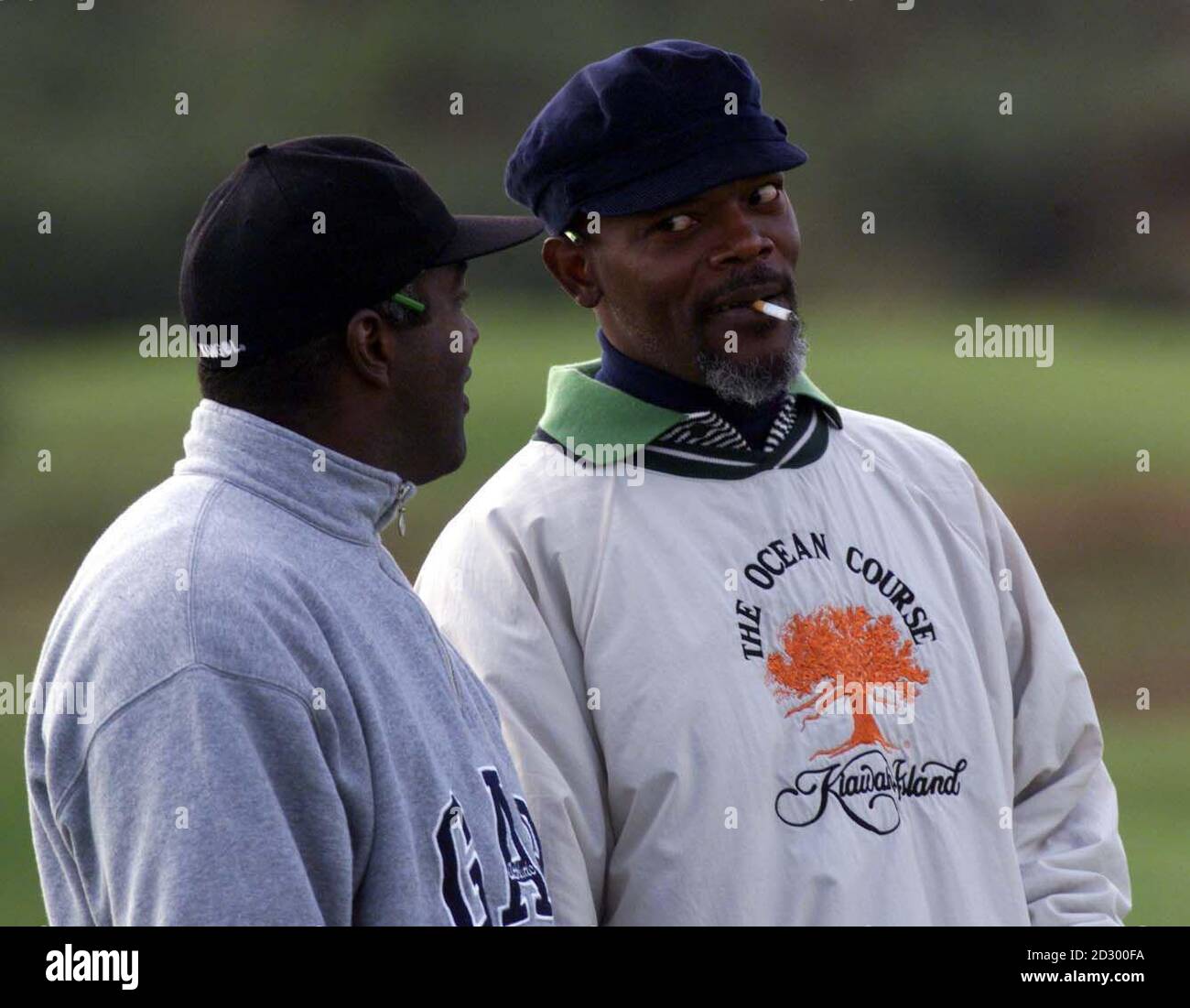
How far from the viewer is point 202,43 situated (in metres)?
21.7

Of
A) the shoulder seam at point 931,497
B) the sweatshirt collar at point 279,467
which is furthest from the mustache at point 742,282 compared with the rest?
the sweatshirt collar at point 279,467

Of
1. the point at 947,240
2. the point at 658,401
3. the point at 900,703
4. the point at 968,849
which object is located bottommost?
the point at 968,849

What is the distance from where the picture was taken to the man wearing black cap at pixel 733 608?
2.29 meters

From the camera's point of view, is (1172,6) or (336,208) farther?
(1172,6)

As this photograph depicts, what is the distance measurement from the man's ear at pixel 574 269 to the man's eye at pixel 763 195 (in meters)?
0.22

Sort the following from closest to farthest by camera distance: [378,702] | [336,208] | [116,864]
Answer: [116,864], [378,702], [336,208]

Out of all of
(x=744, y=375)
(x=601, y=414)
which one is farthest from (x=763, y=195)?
(x=601, y=414)

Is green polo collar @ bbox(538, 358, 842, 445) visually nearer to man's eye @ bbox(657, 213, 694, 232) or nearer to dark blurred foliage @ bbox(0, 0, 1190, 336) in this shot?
man's eye @ bbox(657, 213, 694, 232)

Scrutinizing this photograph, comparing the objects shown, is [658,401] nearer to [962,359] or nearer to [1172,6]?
[962,359]

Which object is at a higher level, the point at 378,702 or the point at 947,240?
the point at 947,240

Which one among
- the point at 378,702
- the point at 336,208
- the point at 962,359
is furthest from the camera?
the point at 962,359

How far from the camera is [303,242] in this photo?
1902mm

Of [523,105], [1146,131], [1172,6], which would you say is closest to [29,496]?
[523,105]

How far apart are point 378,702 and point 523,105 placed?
60.2 ft
